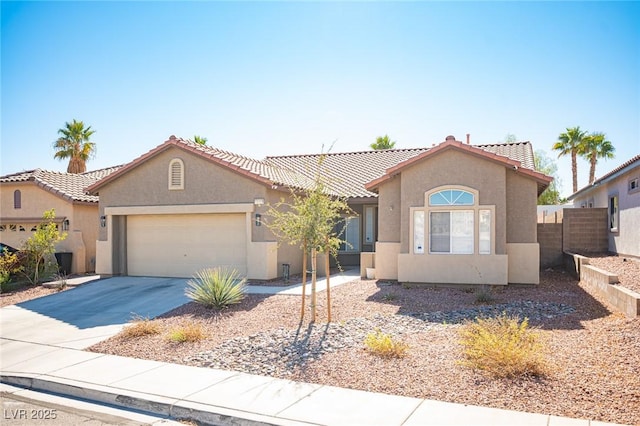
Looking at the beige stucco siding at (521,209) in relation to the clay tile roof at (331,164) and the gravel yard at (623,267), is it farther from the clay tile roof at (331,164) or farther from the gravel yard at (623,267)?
the gravel yard at (623,267)

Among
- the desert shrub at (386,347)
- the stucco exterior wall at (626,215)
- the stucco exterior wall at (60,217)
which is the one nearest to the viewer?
the desert shrub at (386,347)

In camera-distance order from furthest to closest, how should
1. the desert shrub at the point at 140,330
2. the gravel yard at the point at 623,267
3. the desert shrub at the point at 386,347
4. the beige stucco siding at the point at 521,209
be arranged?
the beige stucco siding at the point at 521,209, the gravel yard at the point at 623,267, the desert shrub at the point at 140,330, the desert shrub at the point at 386,347

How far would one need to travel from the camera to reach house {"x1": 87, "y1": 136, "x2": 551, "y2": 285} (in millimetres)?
15281

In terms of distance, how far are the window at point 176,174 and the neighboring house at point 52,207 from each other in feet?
17.0

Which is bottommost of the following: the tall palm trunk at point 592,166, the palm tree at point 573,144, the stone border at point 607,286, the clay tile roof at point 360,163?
the stone border at point 607,286

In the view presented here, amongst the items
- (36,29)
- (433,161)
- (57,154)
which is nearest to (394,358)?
(433,161)

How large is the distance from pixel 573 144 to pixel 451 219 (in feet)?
106

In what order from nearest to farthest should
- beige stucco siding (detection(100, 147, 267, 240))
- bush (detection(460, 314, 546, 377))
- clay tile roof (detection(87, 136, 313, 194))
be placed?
1. bush (detection(460, 314, 546, 377))
2. clay tile roof (detection(87, 136, 313, 194))
3. beige stucco siding (detection(100, 147, 267, 240))

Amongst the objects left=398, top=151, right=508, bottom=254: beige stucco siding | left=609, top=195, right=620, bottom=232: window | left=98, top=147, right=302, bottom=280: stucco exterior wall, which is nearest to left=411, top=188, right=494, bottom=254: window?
left=398, top=151, right=508, bottom=254: beige stucco siding

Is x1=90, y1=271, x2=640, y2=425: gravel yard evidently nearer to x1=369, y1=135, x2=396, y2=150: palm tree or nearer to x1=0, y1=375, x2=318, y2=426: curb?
x1=0, y1=375, x2=318, y2=426: curb

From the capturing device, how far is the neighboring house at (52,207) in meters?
21.8

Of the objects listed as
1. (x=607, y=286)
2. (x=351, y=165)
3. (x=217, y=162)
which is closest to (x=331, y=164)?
(x=351, y=165)

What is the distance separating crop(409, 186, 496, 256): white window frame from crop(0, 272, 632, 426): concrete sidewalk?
873cm

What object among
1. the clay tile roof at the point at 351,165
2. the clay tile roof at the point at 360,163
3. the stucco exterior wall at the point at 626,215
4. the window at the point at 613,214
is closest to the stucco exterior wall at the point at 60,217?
the clay tile roof at the point at 351,165
